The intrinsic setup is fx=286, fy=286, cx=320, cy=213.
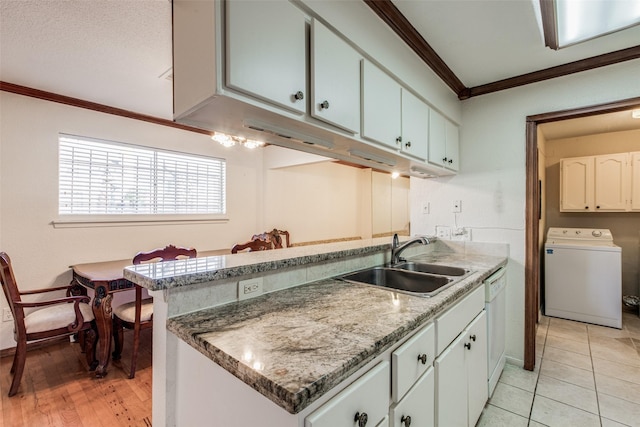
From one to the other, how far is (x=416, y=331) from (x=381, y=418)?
32 centimetres

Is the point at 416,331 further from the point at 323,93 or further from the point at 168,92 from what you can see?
the point at 168,92

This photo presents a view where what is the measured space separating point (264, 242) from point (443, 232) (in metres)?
1.79

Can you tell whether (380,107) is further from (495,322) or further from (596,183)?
(596,183)

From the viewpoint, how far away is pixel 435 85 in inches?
87.6

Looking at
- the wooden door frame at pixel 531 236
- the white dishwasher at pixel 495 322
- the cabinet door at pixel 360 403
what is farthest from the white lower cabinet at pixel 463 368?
the wooden door frame at pixel 531 236

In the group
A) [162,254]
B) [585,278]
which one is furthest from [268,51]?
[585,278]

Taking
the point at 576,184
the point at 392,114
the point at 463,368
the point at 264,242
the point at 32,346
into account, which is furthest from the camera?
the point at 576,184

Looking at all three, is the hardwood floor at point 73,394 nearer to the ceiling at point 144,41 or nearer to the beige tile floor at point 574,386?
the beige tile floor at point 574,386

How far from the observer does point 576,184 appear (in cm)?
389

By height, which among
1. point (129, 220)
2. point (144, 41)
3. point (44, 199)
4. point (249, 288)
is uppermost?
point (144, 41)

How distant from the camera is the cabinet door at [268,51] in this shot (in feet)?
3.14

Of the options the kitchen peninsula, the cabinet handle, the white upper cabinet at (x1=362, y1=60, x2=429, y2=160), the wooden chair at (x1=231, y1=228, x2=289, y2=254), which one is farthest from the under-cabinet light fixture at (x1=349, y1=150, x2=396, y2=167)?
the wooden chair at (x1=231, y1=228, x2=289, y2=254)

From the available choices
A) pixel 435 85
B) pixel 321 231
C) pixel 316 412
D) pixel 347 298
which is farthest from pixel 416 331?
pixel 321 231

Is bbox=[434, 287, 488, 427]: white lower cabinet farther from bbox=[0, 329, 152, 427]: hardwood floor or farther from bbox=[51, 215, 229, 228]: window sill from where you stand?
bbox=[51, 215, 229, 228]: window sill
